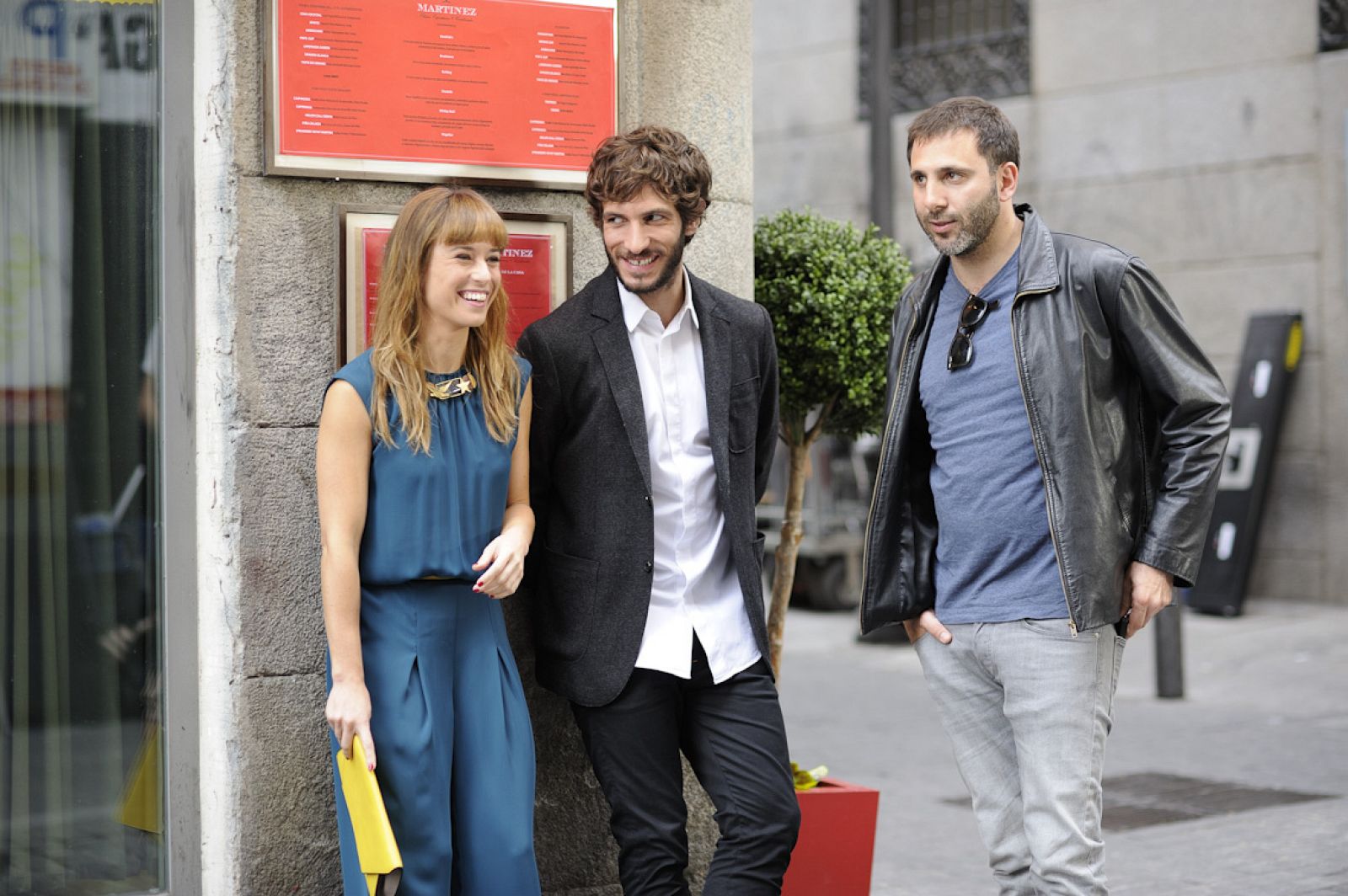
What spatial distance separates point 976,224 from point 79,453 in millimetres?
2244

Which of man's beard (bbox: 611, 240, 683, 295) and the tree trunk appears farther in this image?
the tree trunk

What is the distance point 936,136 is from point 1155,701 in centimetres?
625

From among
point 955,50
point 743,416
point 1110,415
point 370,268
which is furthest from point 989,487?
point 955,50

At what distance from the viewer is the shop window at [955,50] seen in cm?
1411

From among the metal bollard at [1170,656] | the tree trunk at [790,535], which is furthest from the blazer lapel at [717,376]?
the metal bollard at [1170,656]

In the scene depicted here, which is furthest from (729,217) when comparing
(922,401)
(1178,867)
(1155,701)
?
(1155,701)

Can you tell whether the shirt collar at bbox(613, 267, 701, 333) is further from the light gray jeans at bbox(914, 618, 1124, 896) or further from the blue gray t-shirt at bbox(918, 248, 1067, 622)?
the light gray jeans at bbox(914, 618, 1124, 896)

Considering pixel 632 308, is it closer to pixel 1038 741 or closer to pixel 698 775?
pixel 698 775

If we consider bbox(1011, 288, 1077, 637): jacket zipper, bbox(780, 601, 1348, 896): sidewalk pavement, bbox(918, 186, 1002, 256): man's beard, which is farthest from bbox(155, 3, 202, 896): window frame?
bbox(780, 601, 1348, 896): sidewalk pavement

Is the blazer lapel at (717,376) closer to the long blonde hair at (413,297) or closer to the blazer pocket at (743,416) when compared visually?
the blazer pocket at (743,416)

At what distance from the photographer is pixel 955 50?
14.6 metres

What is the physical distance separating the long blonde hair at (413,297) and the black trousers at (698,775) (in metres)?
0.73

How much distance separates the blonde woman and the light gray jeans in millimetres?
998

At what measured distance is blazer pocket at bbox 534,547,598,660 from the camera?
12.0 feet
